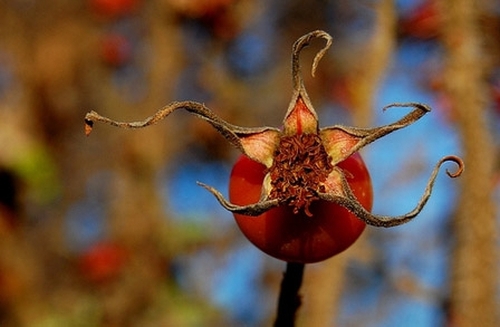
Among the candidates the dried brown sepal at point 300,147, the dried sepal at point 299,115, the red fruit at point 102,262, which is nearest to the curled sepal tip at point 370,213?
the dried brown sepal at point 300,147

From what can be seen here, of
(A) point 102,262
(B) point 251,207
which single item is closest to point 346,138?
(B) point 251,207

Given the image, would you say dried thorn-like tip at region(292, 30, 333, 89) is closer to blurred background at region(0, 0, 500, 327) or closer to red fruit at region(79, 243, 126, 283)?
blurred background at region(0, 0, 500, 327)

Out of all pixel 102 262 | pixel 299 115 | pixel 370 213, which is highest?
pixel 299 115

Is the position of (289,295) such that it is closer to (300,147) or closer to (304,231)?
(304,231)

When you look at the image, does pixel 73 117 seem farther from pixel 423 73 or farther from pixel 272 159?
pixel 272 159

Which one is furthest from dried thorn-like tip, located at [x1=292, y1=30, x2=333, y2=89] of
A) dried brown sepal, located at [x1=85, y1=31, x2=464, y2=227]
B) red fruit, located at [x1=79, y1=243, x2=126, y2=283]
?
red fruit, located at [x1=79, y1=243, x2=126, y2=283]

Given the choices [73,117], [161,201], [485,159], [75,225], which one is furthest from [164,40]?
[75,225]
